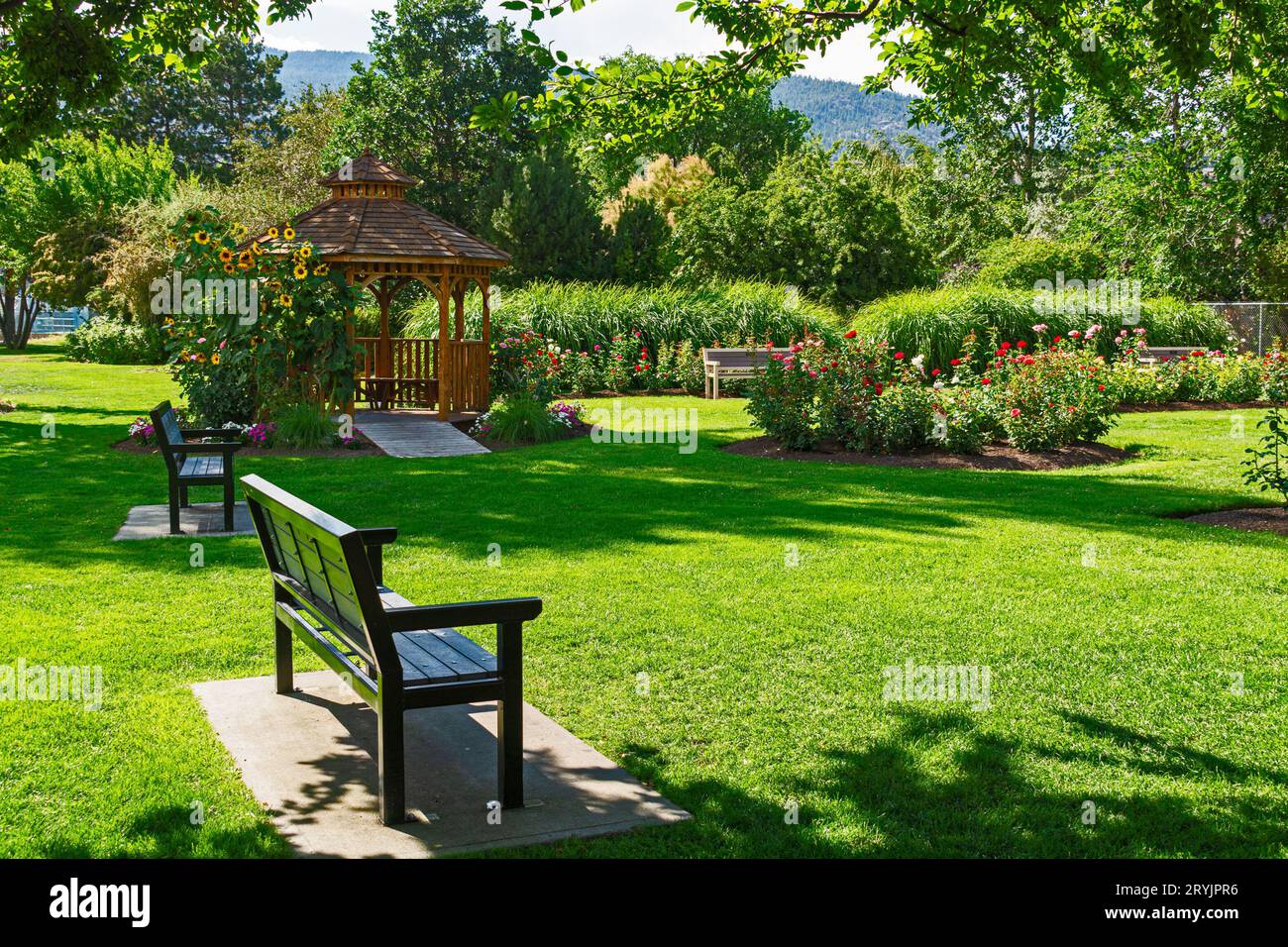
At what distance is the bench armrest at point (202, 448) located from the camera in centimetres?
945

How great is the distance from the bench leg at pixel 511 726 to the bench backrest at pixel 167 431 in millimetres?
5903

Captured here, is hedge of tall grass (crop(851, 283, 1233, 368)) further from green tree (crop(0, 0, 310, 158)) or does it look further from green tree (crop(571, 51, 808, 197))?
green tree (crop(571, 51, 808, 197))

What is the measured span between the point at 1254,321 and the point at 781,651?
90.3 feet

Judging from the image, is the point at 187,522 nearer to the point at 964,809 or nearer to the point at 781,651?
the point at 781,651

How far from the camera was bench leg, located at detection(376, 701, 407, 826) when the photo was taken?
4039 millimetres

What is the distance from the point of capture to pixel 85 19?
→ 742 centimetres

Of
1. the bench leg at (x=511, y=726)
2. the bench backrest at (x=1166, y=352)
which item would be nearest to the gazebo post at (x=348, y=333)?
the bench leg at (x=511, y=726)

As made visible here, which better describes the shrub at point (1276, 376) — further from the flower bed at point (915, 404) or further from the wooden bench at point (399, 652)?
the wooden bench at point (399, 652)

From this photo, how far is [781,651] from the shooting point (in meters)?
6.13

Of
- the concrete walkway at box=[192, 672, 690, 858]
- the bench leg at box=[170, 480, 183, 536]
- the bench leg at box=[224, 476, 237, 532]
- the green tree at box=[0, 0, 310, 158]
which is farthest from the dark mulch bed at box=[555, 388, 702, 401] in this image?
the concrete walkway at box=[192, 672, 690, 858]

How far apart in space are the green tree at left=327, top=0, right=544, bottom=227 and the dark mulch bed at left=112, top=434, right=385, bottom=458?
2964cm
